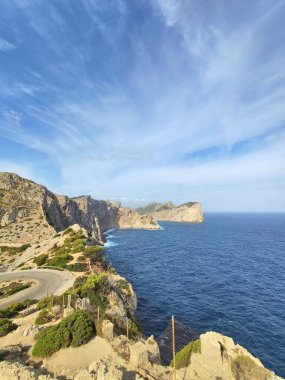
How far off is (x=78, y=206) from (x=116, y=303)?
12325 centimetres

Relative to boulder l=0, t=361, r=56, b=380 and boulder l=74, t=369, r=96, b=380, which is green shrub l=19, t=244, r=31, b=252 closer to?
boulder l=0, t=361, r=56, b=380

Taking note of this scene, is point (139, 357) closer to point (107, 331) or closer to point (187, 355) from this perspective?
point (187, 355)

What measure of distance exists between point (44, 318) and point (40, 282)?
2053cm

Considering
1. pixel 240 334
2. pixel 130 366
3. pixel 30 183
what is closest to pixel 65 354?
pixel 130 366

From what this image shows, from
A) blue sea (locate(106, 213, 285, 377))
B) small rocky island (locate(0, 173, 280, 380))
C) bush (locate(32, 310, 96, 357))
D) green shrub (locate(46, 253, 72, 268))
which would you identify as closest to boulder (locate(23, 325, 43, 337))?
small rocky island (locate(0, 173, 280, 380))

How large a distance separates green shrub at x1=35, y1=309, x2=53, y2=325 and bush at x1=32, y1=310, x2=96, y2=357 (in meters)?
4.15

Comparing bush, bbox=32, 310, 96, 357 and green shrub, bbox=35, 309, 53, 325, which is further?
green shrub, bbox=35, 309, 53, 325

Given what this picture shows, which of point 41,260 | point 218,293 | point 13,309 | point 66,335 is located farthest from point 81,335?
point 218,293

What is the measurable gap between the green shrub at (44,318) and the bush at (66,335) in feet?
13.6

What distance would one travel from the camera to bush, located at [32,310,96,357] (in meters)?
18.7

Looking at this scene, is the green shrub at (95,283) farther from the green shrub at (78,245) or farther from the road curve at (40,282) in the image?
the green shrub at (78,245)

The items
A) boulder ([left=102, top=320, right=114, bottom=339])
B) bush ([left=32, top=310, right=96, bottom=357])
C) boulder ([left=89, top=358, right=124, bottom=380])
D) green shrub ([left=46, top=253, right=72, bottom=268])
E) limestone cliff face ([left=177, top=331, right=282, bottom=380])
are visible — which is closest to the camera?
boulder ([left=89, top=358, right=124, bottom=380])

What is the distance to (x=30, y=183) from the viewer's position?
111m

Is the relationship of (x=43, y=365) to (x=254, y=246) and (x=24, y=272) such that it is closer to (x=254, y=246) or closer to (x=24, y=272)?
(x=24, y=272)
